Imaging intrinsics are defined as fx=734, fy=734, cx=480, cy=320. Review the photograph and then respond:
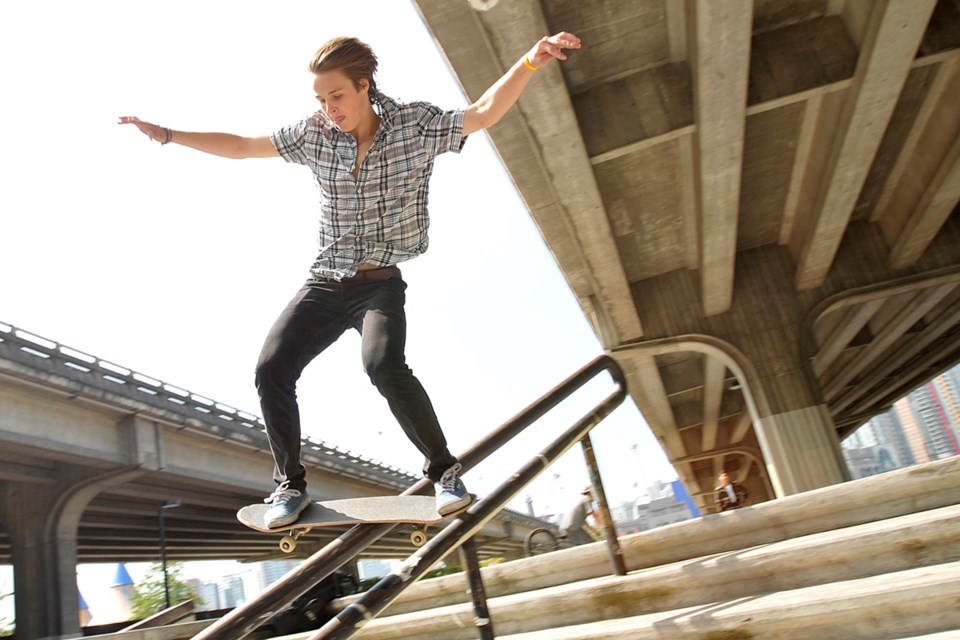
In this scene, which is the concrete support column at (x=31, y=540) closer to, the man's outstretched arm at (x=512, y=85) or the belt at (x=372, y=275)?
the belt at (x=372, y=275)

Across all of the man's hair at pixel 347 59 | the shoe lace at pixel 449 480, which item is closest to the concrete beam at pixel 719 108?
the man's hair at pixel 347 59

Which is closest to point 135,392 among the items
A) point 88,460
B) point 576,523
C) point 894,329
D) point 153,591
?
point 88,460

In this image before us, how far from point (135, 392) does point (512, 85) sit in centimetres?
2370

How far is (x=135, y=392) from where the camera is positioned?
2378cm

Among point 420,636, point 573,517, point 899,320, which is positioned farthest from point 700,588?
point 899,320

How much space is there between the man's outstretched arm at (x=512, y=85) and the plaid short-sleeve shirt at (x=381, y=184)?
0.07m

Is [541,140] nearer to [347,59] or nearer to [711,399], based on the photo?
[347,59]

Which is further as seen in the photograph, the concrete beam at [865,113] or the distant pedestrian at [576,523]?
the distant pedestrian at [576,523]

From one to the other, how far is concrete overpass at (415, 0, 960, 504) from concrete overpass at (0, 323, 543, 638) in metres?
7.78

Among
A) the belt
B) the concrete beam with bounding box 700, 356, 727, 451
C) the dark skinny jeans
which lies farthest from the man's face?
the concrete beam with bounding box 700, 356, 727, 451

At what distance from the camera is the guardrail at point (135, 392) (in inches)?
784

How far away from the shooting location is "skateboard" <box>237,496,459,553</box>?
2691 mm

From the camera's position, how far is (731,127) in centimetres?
947

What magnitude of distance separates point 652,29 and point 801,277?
8.16 meters
